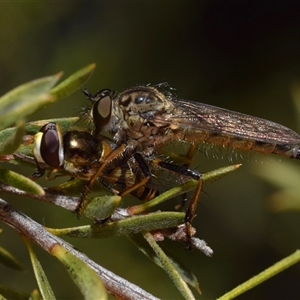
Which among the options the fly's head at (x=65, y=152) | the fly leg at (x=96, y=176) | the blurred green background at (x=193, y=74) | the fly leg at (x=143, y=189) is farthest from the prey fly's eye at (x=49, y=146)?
the blurred green background at (x=193, y=74)

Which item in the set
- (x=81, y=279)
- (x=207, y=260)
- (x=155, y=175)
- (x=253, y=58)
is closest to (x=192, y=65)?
(x=253, y=58)

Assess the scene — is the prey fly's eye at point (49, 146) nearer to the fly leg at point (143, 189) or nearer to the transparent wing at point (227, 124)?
the fly leg at point (143, 189)

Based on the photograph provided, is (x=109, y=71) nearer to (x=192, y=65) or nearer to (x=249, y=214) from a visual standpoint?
(x=192, y=65)

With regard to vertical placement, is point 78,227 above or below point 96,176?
below

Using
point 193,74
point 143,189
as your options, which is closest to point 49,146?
point 143,189

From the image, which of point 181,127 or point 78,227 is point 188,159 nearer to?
point 181,127

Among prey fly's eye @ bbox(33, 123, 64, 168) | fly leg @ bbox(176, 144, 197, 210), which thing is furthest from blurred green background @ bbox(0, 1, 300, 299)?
prey fly's eye @ bbox(33, 123, 64, 168)
